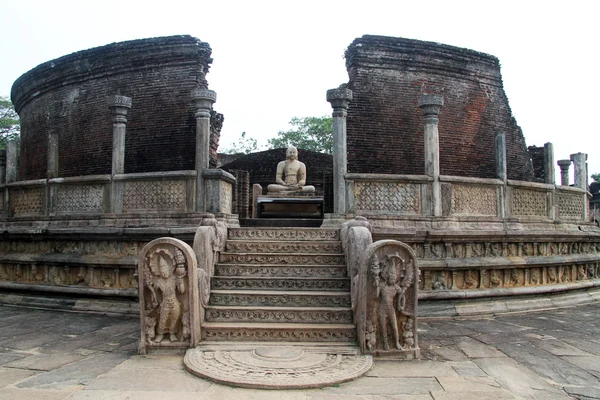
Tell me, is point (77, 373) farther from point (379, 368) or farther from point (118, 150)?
point (118, 150)

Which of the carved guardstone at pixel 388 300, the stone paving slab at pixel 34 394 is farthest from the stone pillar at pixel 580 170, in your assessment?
the stone paving slab at pixel 34 394

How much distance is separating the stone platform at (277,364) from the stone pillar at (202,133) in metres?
3.12

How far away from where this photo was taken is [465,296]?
297 inches

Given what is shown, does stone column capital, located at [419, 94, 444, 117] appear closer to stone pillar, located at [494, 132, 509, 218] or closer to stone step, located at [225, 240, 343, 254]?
stone pillar, located at [494, 132, 509, 218]

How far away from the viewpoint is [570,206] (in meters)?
9.48

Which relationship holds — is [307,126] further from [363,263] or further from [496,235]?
[363,263]

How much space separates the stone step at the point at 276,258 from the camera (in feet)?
20.7

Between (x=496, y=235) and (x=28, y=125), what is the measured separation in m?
14.6

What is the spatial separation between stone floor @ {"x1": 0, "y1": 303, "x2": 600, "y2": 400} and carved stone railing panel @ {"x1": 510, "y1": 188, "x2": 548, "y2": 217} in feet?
7.49

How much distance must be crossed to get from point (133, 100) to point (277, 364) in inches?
404

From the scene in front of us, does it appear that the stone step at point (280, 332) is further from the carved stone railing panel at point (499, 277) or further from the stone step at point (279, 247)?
the carved stone railing panel at point (499, 277)

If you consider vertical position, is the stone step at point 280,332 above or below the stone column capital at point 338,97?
below

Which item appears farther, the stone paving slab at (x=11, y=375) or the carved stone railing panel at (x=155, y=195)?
the carved stone railing panel at (x=155, y=195)

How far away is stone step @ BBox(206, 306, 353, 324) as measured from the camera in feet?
17.4
